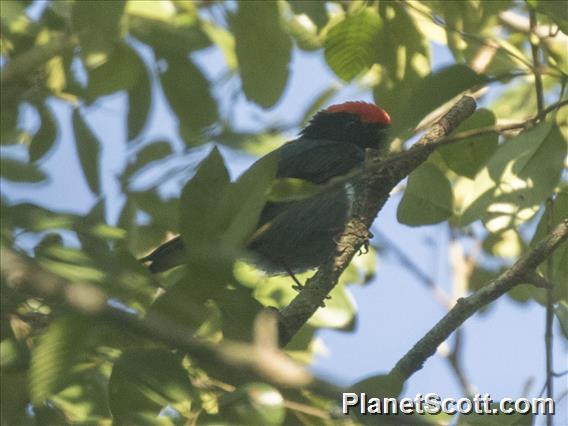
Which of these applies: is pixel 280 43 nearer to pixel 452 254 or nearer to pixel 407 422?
pixel 407 422

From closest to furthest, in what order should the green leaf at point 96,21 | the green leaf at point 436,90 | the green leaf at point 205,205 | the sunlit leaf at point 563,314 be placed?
1. the green leaf at point 205,205
2. the green leaf at point 436,90
3. the sunlit leaf at point 563,314
4. the green leaf at point 96,21

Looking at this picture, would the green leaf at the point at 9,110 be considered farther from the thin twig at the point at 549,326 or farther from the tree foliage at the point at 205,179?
the thin twig at the point at 549,326

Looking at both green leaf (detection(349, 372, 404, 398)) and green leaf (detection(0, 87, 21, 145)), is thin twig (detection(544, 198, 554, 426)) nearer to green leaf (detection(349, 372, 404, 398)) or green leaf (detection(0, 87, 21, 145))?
green leaf (detection(349, 372, 404, 398))

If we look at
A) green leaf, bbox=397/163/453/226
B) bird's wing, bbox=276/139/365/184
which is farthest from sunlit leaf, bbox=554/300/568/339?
bird's wing, bbox=276/139/365/184

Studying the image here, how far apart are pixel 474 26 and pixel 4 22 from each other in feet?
5.80

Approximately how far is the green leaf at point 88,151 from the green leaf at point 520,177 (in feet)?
4.01

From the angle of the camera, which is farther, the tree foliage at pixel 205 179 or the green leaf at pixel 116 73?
the green leaf at pixel 116 73

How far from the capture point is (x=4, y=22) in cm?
361

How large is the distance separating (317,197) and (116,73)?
1254 mm

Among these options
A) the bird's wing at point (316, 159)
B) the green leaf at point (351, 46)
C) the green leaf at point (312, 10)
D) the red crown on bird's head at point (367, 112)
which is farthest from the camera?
the red crown on bird's head at point (367, 112)

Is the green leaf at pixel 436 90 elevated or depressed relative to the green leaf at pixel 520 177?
elevated

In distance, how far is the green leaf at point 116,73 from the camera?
378 cm

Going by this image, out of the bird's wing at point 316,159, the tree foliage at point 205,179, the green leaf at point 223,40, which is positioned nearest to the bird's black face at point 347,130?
Answer: the bird's wing at point 316,159

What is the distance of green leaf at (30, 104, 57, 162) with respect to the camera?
12.3 feet
